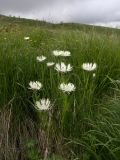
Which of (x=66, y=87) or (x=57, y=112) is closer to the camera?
(x=66, y=87)

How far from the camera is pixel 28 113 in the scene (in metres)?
3.13

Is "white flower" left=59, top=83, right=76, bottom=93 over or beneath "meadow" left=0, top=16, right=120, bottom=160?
over

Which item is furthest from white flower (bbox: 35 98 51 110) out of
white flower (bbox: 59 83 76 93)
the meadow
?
white flower (bbox: 59 83 76 93)

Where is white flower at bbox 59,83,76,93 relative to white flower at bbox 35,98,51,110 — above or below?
above

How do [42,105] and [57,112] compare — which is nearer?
[42,105]

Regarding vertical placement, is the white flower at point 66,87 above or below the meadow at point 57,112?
above

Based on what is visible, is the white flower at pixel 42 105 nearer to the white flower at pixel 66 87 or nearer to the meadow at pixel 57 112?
the meadow at pixel 57 112

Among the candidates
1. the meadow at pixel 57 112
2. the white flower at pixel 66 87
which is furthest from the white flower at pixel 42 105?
the white flower at pixel 66 87

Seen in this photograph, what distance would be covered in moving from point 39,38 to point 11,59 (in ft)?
7.84

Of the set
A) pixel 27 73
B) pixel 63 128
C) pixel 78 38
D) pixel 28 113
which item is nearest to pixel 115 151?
pixel 63 128

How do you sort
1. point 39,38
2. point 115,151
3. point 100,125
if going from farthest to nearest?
1. point 39,38
2. point 100,125
3. point 115,151

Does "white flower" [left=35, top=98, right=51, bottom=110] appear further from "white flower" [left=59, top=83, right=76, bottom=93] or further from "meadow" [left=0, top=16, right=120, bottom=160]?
"white flower" [left=59, top=83, right=76, bottom=93]

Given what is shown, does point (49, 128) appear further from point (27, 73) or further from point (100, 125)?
point (27, 73)

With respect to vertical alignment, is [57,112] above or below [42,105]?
below
